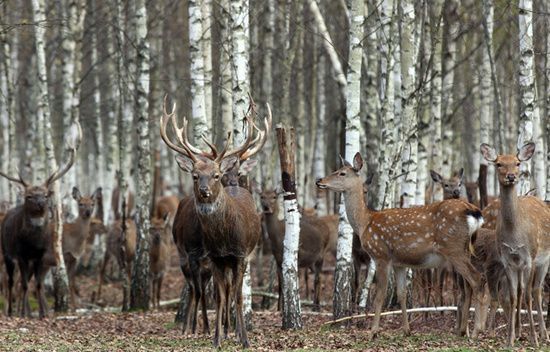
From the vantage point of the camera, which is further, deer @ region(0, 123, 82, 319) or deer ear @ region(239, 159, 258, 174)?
deer @ region(0, 123, 82, 319)

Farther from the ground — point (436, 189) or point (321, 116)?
point (321, 116)

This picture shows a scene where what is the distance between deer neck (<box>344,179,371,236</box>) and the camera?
12.0m

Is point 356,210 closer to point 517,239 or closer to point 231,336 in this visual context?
point 231,336

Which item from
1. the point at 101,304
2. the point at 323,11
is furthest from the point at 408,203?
the point at 323,11

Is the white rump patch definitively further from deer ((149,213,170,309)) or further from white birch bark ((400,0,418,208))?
deer ((149,213,170,309))

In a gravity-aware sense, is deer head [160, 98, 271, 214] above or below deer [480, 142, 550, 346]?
above

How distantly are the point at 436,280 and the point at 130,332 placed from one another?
14.3ft

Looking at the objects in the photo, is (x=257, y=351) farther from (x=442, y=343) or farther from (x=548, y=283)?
(x=548, y=283)

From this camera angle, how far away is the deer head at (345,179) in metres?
12.3

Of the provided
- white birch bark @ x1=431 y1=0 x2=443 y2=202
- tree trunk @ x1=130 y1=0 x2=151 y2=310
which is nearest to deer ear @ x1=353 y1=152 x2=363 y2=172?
white birch bark @ x1=431 y1=0 x2=443 y2=202

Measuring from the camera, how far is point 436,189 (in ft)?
58.3

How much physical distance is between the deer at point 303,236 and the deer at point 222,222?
159 inches

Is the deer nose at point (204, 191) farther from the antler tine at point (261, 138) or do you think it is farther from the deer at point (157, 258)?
the deer at point (157, 258)

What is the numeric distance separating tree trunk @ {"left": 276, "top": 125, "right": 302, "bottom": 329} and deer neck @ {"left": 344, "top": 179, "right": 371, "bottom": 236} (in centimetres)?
63
